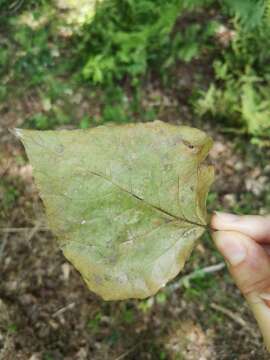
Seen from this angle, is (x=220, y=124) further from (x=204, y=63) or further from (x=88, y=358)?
(x=88, y=358)

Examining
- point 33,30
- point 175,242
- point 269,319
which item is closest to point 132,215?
point 175,242

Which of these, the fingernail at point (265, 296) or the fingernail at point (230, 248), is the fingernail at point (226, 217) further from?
the fingernail at point (265, 296)

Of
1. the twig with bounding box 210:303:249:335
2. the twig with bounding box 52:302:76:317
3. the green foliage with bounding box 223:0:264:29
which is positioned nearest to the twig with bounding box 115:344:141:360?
the twig with bounding box 52:302:76:317

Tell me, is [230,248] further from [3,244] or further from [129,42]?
[129,42]

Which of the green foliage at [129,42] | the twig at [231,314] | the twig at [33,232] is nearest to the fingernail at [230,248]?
the twig at [231,314]

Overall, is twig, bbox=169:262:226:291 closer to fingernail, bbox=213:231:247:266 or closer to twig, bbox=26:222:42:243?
twig, bbox=26:222:42:243
